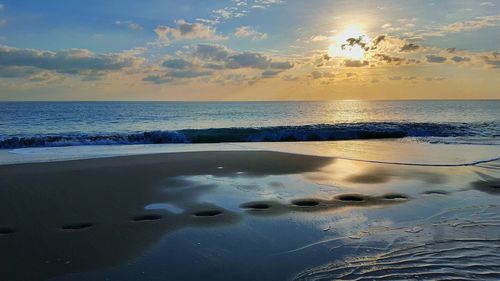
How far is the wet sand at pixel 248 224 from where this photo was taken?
443 cm

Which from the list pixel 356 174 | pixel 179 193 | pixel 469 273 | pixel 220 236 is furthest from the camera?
pixel 356 174

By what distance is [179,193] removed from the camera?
8312mm

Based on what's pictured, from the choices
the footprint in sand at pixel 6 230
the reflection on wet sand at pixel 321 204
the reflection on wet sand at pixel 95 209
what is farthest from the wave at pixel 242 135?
the reflection on wet sand at pixel 321 204

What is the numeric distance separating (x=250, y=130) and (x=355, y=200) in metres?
20.9

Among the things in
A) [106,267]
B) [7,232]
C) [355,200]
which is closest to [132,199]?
[7,232]

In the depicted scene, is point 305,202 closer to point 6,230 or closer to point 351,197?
point 351,197

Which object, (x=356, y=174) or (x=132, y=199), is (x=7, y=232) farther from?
(x=356, y=174)

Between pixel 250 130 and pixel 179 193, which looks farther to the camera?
pixel 250 130

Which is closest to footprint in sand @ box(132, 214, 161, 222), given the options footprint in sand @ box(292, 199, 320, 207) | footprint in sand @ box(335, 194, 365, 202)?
footprint in sand @ box(292, 199, 320, 207)

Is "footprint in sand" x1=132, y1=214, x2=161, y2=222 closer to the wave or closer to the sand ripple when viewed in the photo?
the sand ripple

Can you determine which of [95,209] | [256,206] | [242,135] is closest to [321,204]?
[256,206]

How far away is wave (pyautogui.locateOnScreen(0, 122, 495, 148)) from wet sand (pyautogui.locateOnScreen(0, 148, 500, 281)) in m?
10.9

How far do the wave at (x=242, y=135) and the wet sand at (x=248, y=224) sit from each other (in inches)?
428

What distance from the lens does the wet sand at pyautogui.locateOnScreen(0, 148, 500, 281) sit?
443 centimetres
